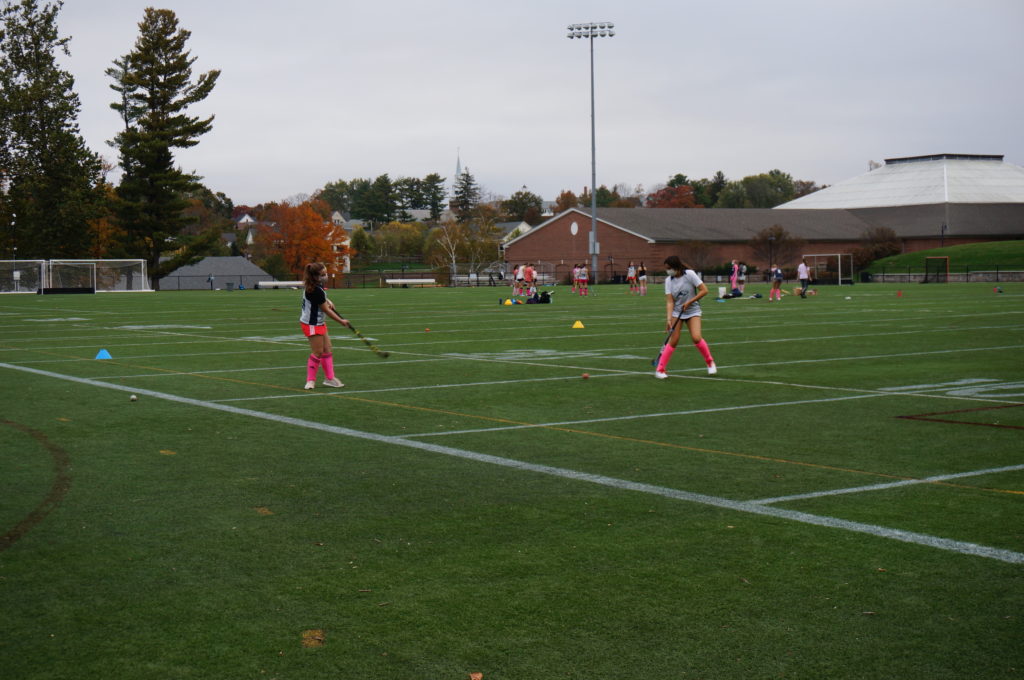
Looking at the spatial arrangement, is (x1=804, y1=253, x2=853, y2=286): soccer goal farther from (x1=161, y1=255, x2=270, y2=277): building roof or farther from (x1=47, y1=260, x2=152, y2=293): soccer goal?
(x1=161, y1=255, x2=270, y2=277): building roof

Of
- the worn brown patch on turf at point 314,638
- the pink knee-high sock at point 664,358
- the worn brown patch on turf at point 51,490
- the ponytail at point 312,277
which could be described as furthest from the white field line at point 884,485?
the ponytail at point 312,277

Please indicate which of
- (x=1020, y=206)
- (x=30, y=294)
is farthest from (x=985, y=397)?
(x=1020, y=206)

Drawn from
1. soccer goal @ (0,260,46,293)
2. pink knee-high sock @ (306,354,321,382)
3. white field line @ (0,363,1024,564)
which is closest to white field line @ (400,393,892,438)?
white field line @ (0,363,1024,564)

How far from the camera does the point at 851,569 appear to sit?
570 centimetres

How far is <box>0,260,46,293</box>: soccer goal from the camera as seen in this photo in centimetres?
6275

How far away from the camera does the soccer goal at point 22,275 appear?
62.8 metres

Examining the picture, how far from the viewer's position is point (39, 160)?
2840 inches

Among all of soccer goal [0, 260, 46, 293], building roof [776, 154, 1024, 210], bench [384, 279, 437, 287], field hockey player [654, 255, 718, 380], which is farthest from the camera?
building roof [776, 154, 1024, 210]

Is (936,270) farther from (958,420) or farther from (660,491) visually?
(660,491)

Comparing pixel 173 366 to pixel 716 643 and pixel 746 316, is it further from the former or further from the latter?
pixel 746 316

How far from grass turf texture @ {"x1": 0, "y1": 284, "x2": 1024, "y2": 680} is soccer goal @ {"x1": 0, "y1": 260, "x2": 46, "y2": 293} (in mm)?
53276

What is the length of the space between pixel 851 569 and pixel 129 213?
246ft

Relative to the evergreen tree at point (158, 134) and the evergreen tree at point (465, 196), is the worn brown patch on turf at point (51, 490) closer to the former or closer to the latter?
the evergreen tree at point (158, 134)

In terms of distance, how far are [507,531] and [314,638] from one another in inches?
80.1
